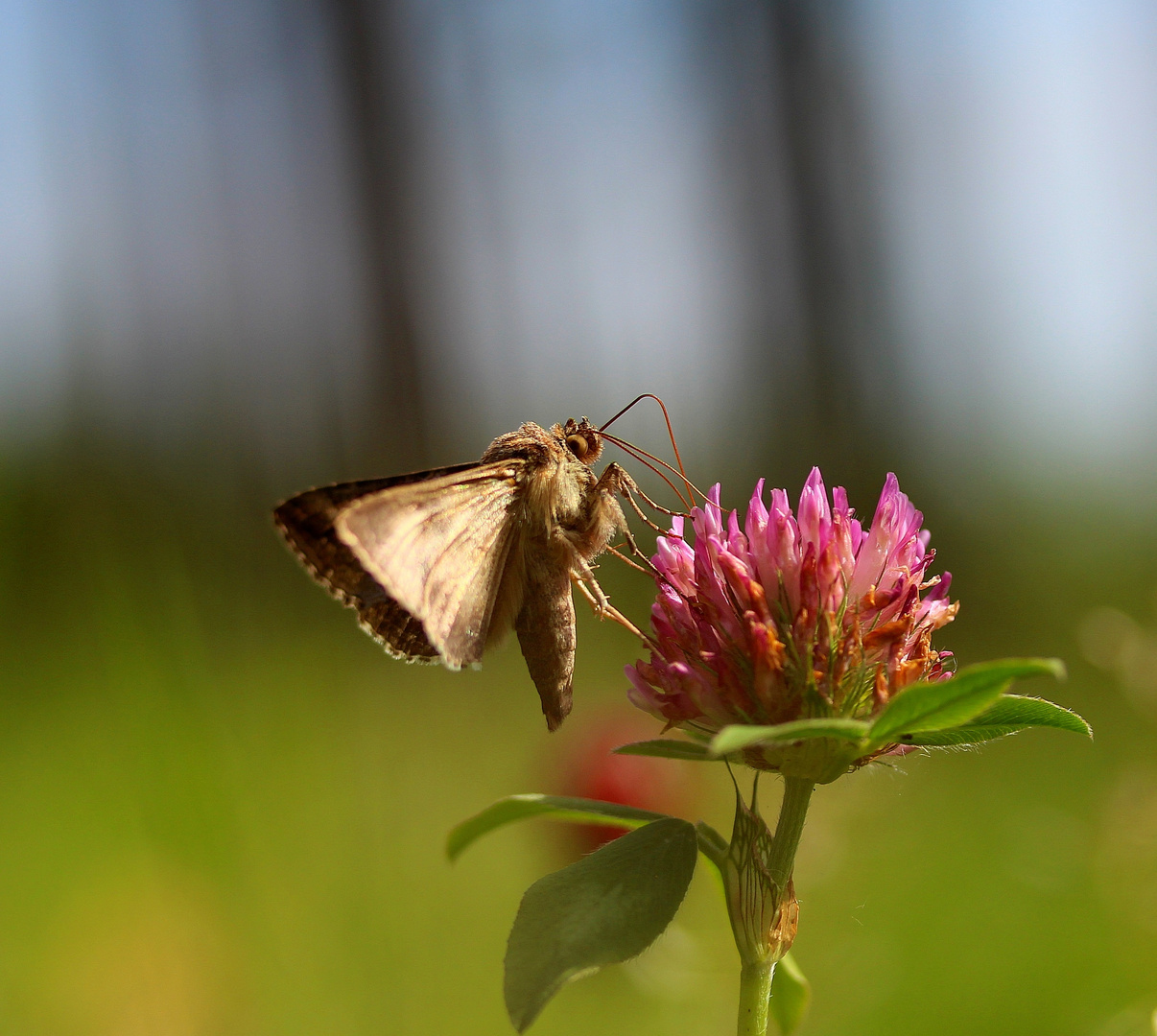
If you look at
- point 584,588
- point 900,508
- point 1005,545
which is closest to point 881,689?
point 900,508

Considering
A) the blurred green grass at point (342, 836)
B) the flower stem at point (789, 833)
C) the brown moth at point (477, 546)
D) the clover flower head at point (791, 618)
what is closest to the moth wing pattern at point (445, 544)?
the brown moth at point (477, 546)

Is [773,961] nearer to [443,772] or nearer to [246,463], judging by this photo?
[443,772]

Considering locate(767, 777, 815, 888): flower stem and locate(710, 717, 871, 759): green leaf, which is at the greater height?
locate(710, 717, 871, 759): green leaf

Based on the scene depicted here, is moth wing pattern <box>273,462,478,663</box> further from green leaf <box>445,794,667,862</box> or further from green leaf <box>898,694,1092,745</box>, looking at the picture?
green leaf <box>898,694,1092,745</box>

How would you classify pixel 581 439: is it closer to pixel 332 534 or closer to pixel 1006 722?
pixel 332 534

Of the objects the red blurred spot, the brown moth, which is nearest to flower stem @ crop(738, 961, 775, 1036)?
the brown moth

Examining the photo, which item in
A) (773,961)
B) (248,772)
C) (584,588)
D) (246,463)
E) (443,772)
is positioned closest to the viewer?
(773,961)

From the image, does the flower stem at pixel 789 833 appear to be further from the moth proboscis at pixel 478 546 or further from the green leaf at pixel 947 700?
the moth proboscis at pixel 478 546
